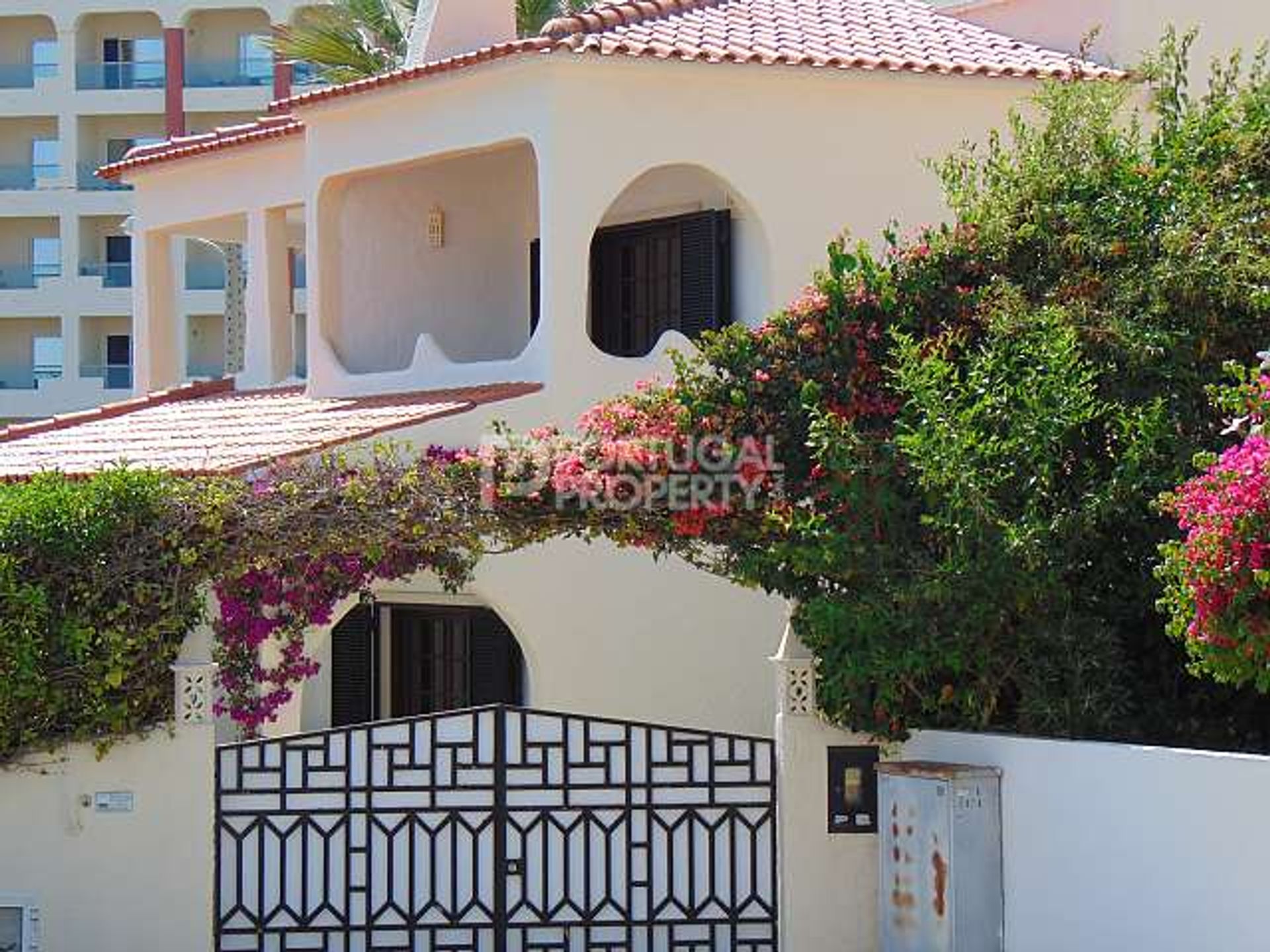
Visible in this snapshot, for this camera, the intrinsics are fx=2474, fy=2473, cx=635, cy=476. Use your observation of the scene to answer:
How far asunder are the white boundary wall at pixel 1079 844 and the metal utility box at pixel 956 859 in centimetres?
9

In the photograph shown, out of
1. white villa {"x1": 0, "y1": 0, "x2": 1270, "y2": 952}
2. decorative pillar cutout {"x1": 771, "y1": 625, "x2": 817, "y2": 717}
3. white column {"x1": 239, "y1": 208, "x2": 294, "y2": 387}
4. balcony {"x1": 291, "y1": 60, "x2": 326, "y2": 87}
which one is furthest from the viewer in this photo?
balcony {"x1": 291, "y1": 60, "x2": 326, "y2": 87}

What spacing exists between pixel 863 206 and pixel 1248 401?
27.1ft

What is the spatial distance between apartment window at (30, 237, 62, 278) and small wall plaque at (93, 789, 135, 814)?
43820 mm

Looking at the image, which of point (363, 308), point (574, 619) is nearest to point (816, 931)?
point (574, 619)

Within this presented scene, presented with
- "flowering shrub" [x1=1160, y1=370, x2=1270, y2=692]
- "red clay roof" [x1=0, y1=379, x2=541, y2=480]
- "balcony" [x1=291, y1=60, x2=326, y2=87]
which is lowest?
"flowering shrub" [x1=1160, y1=370, x2=1270, y2=692]

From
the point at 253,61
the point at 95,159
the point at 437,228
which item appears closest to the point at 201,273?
the point at 95,159

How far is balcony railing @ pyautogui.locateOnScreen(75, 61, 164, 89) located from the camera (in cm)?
5684

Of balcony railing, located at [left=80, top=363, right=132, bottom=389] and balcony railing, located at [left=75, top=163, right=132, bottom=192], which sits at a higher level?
balcony railing, located at [left=75, top=163, right=132, bottom=192]

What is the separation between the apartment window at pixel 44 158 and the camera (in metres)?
56.8

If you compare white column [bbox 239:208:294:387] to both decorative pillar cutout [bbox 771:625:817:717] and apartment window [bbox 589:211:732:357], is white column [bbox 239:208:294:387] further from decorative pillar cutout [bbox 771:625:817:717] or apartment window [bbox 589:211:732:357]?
decorative pillar cutout [bbox 771:625:817:717]

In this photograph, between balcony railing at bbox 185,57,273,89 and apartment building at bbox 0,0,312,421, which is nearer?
apartment building at bbox 0,0,312,421

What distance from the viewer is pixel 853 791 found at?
49.1ft

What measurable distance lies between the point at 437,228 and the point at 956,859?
1204 cm

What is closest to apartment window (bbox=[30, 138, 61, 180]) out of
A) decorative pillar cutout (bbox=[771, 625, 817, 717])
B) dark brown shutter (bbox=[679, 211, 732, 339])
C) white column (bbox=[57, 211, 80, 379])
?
white column (bbox=[57, 211, 80, 379])
